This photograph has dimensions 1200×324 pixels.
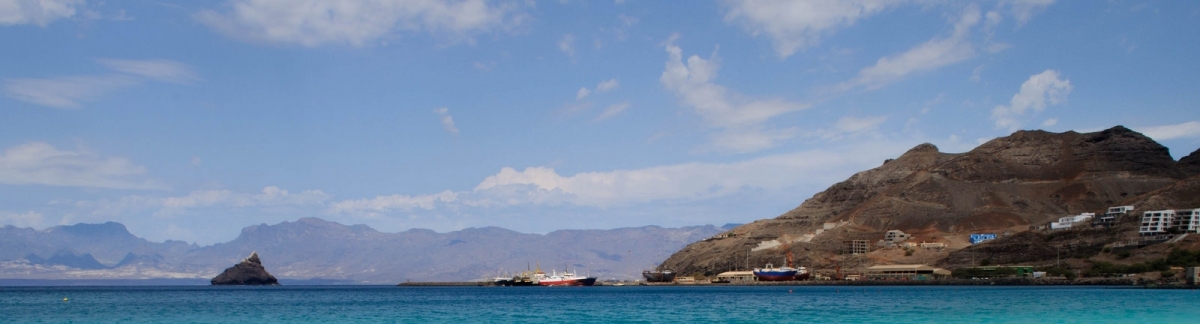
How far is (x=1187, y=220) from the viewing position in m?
186

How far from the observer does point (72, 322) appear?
81000mm

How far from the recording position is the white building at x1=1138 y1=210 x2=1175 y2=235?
18550 cm

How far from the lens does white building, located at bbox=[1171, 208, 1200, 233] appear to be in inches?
7067

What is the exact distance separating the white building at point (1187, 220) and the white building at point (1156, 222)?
38.6 inches

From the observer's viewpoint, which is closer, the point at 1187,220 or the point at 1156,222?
the point at 1187,220

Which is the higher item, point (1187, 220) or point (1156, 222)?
point (1187, 220)

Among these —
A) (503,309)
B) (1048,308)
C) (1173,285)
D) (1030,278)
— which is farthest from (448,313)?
(1030,278)

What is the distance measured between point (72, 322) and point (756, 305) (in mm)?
61163

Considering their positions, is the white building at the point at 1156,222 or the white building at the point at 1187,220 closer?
the white building at the point at 1187,220

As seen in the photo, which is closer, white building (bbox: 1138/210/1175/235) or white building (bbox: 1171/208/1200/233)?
white building (bbox: 1171/208/1200/233)

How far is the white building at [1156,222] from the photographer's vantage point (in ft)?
609

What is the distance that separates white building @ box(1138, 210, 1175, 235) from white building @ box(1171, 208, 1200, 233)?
0.98 metres

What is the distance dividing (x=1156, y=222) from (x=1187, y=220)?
Answer: 5.04 m

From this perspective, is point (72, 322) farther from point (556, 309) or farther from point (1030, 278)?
point (1030, 278)
